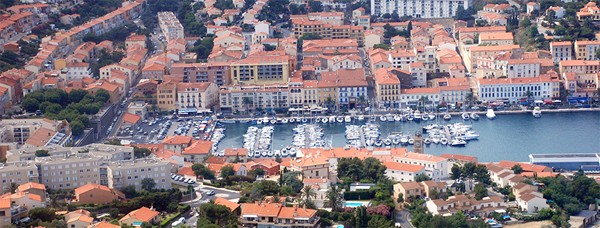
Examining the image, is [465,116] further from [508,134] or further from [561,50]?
[561,50]

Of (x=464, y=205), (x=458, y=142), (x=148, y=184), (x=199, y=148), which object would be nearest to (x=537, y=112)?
(x=458, y=142)

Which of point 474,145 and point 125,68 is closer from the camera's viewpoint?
point 474,145

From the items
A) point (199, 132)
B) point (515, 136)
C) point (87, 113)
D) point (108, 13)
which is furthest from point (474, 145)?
point (108, 13)

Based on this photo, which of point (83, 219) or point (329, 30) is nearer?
point (83, 219)

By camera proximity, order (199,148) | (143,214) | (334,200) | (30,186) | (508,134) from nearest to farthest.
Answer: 1. (143,214)
2. (30,186)
3. (334,200)
4. (199,148)
5. (508,134)

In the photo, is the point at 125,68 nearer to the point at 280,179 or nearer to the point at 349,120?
the point at 349,120

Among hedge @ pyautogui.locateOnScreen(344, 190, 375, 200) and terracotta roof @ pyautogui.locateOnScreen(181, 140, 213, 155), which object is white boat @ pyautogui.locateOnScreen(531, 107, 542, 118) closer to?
terracotta roof @ pyautogui.locateOnScreen(181, 140, 213, 155)

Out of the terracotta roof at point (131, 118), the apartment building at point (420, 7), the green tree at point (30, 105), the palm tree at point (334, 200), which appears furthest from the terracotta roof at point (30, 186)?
the apartment building at point (420, 7)
